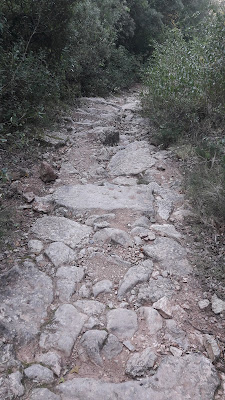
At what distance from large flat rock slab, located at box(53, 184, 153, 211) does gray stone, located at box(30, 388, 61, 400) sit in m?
1.99

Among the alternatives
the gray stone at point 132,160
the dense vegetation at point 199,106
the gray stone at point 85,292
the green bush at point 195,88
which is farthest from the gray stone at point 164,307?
the green bush at point 195,88

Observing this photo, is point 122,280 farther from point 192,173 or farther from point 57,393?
point 192,173

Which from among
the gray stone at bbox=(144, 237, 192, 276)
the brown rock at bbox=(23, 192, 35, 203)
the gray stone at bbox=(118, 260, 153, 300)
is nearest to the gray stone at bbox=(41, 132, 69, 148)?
the brown rock at bbox=(23, 192, 35, 203)

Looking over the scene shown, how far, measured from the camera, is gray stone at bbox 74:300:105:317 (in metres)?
2.22

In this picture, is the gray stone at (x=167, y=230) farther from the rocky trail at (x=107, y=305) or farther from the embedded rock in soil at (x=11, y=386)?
the embedded rock in soil at (x=11, y=386)

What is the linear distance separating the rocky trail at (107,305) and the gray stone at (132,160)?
56 centimetres

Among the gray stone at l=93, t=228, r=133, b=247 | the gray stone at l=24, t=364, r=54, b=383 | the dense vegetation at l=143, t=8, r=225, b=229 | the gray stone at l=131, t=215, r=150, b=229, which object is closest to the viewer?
the gray stone at l=24, t=364, r=54, b=383

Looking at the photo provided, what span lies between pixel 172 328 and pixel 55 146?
11.8 ft

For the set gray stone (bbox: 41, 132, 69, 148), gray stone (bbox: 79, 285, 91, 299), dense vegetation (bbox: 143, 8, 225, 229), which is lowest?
gray stone (bbox: 79, 285, 91, 299)

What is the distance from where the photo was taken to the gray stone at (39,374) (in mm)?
1727

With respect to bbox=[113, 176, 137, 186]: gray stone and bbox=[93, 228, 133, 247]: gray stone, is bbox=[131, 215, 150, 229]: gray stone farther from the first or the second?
bbox=[113, 176, 137, 186]: gray stone

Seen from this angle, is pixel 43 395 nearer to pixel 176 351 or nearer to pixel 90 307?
pixel 90 307

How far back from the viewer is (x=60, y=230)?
3.05m

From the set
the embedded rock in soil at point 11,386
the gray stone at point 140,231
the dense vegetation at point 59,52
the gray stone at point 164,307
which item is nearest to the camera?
the embedded rock in soil at point 11,386
